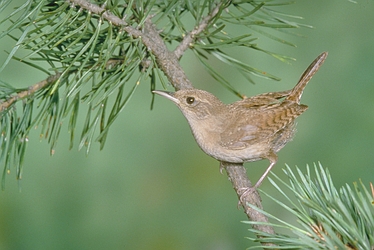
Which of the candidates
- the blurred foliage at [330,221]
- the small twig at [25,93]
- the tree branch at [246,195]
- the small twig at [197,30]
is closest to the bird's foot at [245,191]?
the tree branch at [246,195]

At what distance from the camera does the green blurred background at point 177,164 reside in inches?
105

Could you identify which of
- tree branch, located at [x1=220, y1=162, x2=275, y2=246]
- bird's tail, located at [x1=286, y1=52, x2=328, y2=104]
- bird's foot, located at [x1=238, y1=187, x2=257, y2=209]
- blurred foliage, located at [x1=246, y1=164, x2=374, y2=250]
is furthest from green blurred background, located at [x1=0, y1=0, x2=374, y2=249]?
blurred foliage, located at [x1=246, y1=164, x2=374, y2=250]

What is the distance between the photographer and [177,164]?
9.20ft

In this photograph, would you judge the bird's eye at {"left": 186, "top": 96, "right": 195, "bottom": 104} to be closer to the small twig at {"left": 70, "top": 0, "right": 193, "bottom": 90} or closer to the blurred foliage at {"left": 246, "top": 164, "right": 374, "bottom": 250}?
the small twig at {"left": 70, "top": 0, "right": 193, "bottom": 90}

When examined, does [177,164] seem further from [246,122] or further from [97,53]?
[97,53]

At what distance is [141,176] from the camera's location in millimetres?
2783

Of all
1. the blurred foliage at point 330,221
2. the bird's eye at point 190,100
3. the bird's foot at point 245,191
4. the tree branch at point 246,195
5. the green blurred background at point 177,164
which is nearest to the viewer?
the blurred foliage at point 330,221

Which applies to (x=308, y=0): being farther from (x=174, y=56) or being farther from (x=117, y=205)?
(x=174, y=56)

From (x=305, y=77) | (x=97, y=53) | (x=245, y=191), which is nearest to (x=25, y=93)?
(x=97, y=53)

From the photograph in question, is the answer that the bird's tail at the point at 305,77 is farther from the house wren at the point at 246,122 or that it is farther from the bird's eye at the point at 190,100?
the bird's eye at the point at 190,100

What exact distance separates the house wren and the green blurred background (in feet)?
2.48

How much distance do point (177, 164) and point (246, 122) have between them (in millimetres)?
939

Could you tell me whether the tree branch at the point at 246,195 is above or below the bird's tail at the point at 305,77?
below

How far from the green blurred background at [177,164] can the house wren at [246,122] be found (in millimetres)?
755
